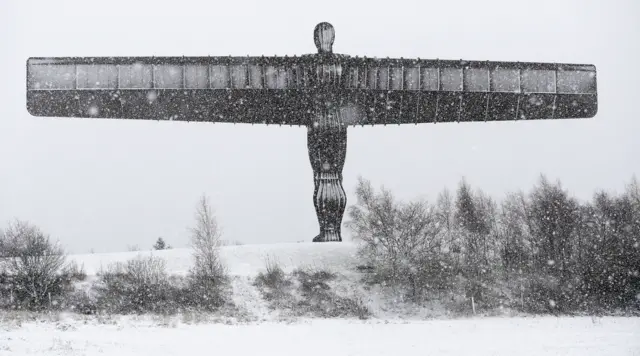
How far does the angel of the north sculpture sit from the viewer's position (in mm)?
19703

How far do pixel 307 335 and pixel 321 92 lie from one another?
7.05 metres

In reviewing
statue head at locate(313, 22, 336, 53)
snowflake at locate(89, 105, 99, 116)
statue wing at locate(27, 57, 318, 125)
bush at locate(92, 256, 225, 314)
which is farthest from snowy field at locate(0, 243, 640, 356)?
statue head at locate(313, 22, 336, 53)

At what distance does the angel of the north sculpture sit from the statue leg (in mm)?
30

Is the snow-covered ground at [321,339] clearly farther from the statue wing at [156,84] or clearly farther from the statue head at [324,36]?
the statue head at [324,36]

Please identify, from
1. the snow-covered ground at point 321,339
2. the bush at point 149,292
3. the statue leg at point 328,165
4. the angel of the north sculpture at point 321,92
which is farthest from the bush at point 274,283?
the statue leg at point 328,165

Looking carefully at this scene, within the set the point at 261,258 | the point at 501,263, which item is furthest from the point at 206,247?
the point at 501,263

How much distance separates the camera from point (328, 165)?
20.4 m

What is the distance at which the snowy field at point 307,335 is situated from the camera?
1376cm

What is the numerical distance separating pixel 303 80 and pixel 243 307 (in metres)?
8.55

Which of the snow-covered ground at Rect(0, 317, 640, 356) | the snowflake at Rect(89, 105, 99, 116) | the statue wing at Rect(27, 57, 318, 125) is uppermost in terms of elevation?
the statue wing at Rect(27, 57, 318, 125)

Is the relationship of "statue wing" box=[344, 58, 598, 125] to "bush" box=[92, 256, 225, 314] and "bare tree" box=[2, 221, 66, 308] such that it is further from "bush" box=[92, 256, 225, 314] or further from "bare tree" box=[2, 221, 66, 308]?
"bare tree" box=[2, 221, 66, 308]

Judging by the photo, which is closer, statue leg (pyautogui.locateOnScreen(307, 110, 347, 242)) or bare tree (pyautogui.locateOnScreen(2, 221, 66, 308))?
statue leg (pyautogui.locateOnScreen(307, 110, 347, 242))

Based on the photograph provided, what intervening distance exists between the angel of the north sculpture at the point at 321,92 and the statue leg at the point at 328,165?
0.03m

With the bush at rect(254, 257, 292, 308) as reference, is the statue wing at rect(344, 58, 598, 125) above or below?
above
